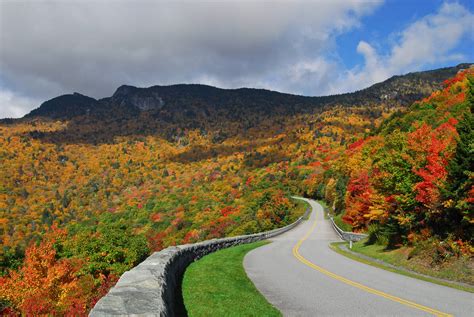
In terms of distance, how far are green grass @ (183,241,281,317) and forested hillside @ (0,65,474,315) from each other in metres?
7.99

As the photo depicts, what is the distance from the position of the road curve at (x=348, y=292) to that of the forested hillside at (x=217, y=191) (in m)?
5.07

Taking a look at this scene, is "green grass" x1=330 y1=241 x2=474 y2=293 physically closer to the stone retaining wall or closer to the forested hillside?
the forested hillside

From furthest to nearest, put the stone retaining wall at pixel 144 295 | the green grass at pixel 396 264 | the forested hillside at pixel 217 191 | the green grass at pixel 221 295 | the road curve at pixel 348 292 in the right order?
the forested hillside at pixel 217 191
the green grass at pixel 396 264
the road curve at pixel 348 292
the green grass at pixel 221 295
the stone retaining wall at pixel 144 295

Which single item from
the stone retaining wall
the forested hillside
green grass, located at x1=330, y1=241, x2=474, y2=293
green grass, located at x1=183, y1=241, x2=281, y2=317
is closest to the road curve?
green grass, located at x1=183, y1=241, x2=281, y2=317

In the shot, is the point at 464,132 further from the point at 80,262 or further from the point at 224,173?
the point at 224,173

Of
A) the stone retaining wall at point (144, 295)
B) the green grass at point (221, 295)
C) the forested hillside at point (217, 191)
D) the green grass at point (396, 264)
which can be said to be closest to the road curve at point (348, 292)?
the green grass at point (221, 295)

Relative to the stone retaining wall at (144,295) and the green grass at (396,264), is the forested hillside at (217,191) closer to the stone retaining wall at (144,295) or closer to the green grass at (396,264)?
the green grass at (396,264)

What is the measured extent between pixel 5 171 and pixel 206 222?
124 m

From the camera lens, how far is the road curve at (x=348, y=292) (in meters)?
10.3

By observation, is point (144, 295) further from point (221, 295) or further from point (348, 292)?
point (348, 292)

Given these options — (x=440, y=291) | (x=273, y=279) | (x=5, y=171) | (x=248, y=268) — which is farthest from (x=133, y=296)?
(x=5, y=171)

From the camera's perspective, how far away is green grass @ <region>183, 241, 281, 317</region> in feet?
31.0

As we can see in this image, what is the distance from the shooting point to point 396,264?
19.5 m

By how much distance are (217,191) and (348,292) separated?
90141 millimetres
